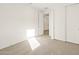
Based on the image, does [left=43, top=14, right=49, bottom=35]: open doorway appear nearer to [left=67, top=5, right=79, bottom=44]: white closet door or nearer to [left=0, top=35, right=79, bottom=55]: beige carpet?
[left=0, top=35, right=79, bottom=55]: beige carpet

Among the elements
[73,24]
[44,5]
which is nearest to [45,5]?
[44,5]

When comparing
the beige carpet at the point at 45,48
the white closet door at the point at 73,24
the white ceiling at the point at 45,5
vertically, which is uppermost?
the white ceiling at the point at 45,5

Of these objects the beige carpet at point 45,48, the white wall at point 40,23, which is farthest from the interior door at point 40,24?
the beige carpet at point 45,48

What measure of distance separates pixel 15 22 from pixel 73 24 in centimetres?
114

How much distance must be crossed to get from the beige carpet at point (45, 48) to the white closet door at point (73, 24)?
0.43ft

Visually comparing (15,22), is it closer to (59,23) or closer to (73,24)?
(59,23)

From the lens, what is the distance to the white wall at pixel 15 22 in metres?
1.95

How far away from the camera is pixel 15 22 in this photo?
204 centimetres

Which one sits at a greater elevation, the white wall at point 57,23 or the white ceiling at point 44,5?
the white ceiling at point 44,5

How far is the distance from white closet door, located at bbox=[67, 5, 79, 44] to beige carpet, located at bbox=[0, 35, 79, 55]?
0.43 ft

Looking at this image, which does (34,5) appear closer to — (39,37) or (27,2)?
(27,2)

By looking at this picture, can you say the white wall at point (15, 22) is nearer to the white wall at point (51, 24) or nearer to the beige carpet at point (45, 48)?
the beige carpet at point (45, 48)
